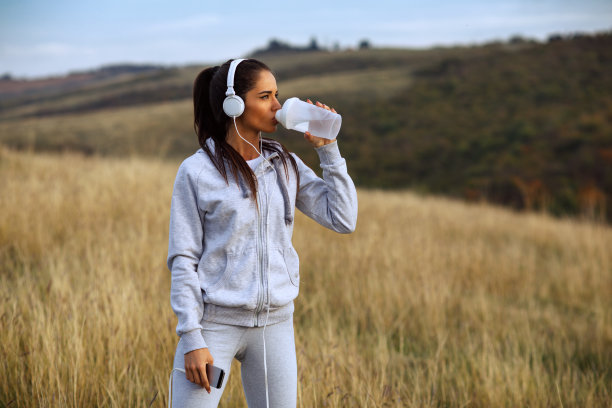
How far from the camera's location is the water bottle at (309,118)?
171cm

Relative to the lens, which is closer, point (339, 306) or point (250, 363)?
point (250, 363)

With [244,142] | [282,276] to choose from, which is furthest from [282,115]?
[282,276]

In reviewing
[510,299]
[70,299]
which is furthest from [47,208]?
[510,299]

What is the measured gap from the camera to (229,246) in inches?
68.5

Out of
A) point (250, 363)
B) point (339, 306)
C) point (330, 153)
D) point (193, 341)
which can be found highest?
point (330, 153)

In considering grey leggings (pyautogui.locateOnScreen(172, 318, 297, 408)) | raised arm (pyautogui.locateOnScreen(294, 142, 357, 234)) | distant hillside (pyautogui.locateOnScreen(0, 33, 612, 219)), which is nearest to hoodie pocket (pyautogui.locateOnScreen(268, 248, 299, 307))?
grey leggings (pyautogui.locateOnScreen(172, 318, 297, 408))

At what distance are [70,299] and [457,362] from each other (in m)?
2.68

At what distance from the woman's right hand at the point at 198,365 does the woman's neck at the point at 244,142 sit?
2.35 feet

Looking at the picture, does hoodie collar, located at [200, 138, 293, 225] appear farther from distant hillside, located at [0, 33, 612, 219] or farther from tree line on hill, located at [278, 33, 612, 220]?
tree line on hill, located at [278, 33, 612, 220]

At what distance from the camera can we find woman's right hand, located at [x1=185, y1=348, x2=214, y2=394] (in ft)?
5.22

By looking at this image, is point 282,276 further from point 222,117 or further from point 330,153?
point 222,117

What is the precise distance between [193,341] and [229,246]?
343mm

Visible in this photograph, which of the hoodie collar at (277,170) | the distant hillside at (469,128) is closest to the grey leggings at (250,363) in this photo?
the hoodie collar at (277,170)

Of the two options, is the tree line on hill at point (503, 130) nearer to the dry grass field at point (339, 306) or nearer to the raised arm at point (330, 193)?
the dry grass field at point (339, 306)
